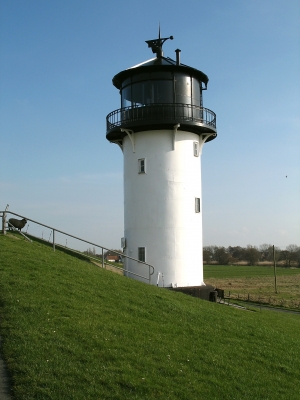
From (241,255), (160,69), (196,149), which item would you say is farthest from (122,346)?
(241,255)

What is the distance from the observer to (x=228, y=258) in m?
143

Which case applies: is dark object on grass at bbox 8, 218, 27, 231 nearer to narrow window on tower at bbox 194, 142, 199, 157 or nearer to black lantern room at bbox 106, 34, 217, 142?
black lantern room at bbox 106, 34, 217, 142

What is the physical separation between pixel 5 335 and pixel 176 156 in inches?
563

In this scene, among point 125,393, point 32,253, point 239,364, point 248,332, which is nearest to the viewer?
point 125,393

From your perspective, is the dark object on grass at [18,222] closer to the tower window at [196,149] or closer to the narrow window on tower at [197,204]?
the narrow window on tower at [197,204]

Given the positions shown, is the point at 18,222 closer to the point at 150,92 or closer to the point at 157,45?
the point at 150,92

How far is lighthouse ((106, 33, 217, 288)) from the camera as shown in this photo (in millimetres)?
20859

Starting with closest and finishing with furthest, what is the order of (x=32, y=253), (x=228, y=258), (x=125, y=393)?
(x=125, y=393), (x=32, y=253), (x=228, y=258)

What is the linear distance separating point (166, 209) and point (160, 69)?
6.54m

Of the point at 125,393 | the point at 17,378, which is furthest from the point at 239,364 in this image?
the point at 17,378

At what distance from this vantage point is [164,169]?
21.2 m

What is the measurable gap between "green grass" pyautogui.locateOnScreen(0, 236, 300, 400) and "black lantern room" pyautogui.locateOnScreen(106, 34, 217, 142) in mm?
9532

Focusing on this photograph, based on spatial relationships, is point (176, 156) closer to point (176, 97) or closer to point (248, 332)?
point (176, 97)

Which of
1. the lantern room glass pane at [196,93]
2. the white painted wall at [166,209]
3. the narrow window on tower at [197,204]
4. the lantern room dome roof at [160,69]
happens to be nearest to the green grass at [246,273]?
the narrow window on tower at [197,204]
